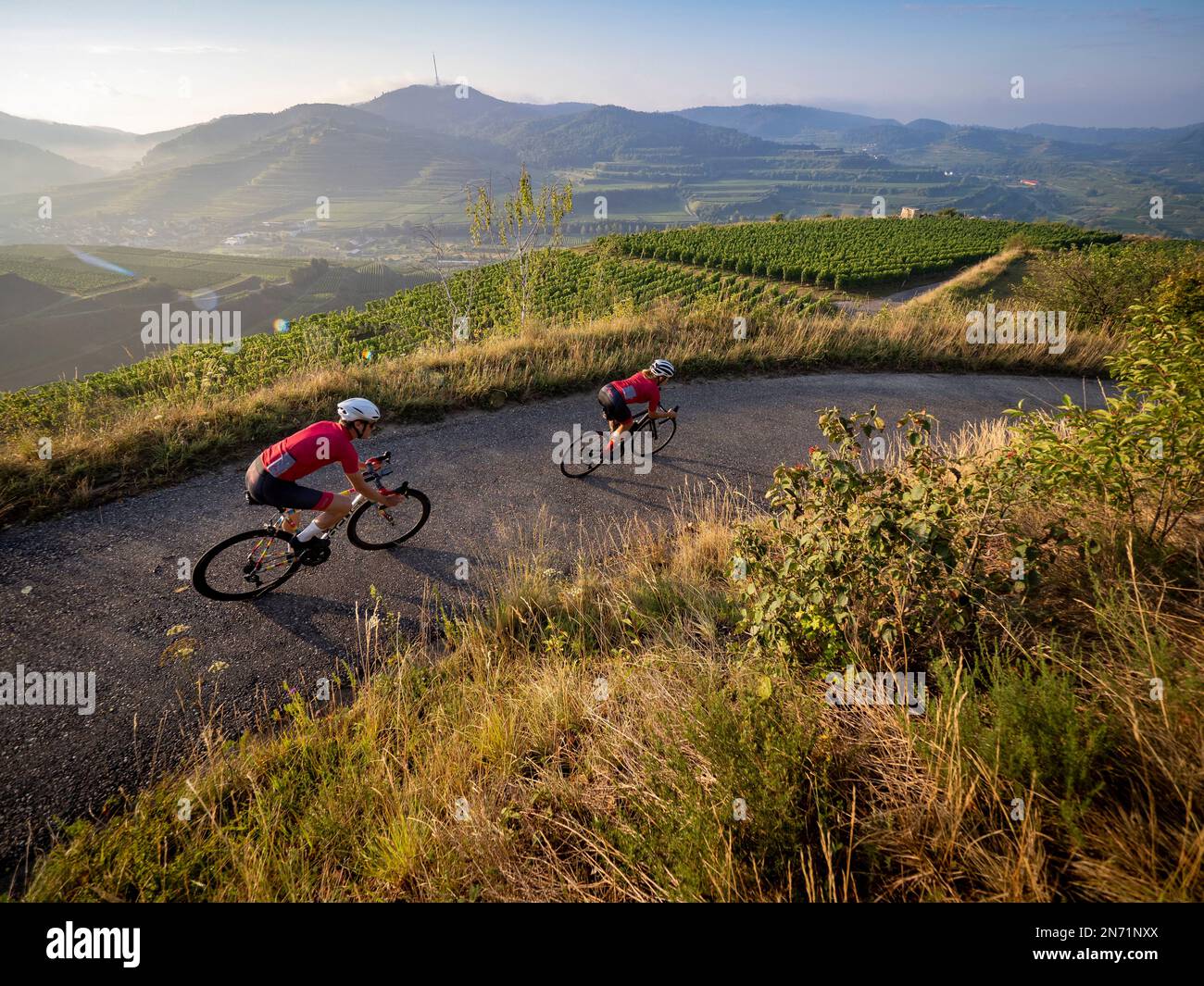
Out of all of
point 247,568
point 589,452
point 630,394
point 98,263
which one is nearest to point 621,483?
point 589,452

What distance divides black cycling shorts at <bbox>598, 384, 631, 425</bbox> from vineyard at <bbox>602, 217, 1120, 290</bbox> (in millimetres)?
44685

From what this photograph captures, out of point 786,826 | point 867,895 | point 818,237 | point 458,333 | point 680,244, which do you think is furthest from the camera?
point 818,237

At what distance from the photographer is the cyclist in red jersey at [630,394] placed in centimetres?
774

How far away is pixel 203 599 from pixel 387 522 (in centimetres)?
190

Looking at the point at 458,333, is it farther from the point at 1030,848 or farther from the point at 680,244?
the point at 680,244

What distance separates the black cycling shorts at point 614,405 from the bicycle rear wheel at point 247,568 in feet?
14.3

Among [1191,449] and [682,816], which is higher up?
[1191,449]

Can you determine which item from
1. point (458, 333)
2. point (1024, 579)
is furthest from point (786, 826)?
point (458, 333)

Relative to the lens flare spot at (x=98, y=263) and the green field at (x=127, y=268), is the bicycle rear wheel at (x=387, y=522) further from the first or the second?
the lens flare spot at (x=98, y=263)

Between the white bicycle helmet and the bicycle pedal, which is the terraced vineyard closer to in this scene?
the bicycle pedal

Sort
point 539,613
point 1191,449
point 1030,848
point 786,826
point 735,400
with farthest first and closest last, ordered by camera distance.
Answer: point 735,400, point 539,613, point 1191,449, point 786,826, point 1030,848

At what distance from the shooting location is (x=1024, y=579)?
3.16 metres

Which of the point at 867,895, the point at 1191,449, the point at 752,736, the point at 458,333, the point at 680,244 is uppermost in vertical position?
the point at 680,244

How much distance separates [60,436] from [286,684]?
566 centimetres
